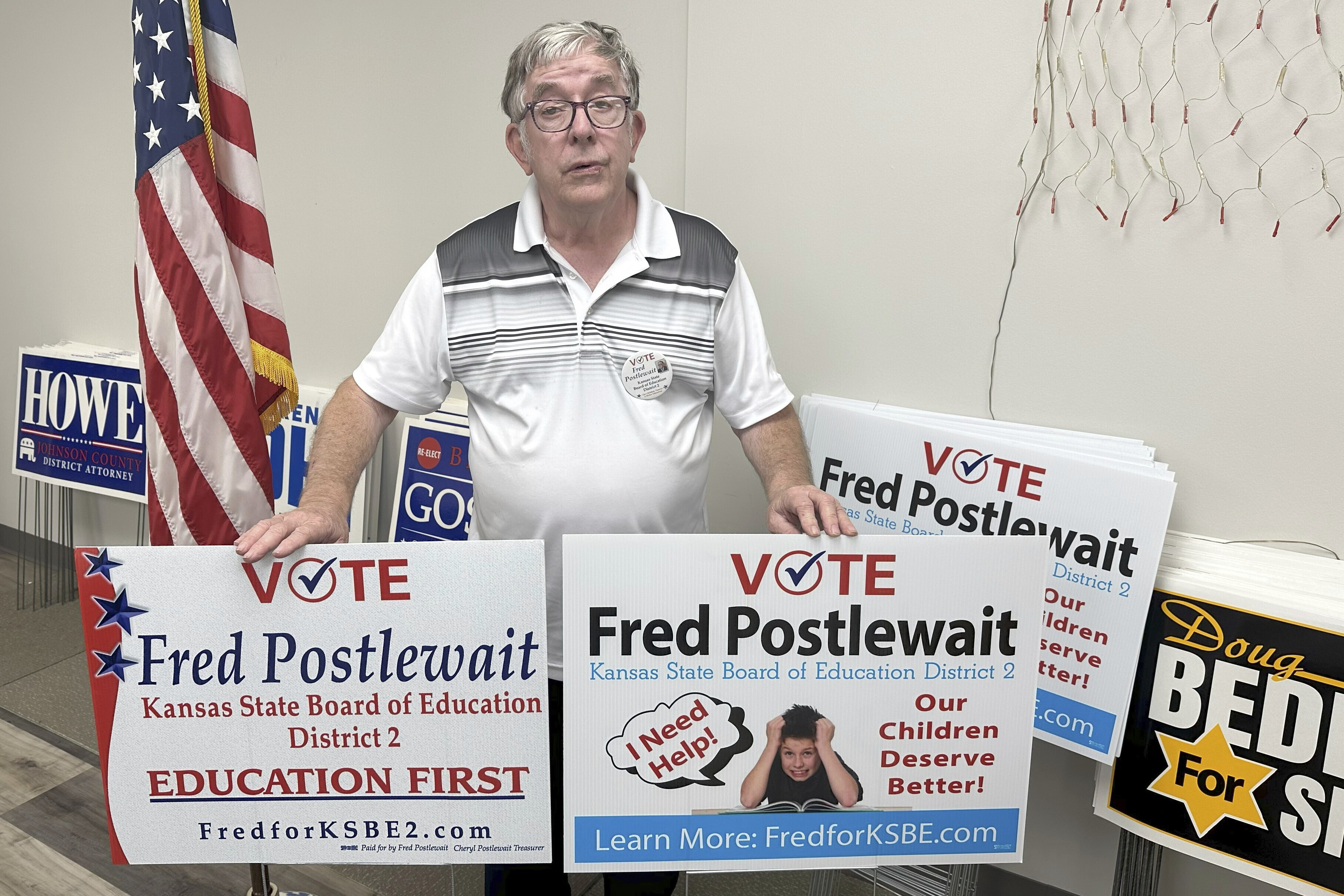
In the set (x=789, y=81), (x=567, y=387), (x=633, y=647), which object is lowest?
(x=633, y=647)

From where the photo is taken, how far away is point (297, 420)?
287 centimetres

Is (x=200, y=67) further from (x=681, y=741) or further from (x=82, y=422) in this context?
(x=82, y=422)

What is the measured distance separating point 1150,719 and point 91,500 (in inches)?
158

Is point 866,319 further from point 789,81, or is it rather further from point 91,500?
point 91,500

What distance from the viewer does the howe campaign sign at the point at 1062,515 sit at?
1.45 m

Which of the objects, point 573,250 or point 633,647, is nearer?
point 633,647

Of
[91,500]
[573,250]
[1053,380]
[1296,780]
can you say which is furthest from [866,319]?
[91,500]

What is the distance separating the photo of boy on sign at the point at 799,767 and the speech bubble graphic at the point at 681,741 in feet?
0.12

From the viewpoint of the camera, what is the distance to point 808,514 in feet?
3.83

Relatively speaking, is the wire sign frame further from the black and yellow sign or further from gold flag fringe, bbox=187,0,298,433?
gold flag fringe, bbox=187,0,298,433

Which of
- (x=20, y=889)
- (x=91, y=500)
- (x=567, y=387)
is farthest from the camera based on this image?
(x=91, y=500)

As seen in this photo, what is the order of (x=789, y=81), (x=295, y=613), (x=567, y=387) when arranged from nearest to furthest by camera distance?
(x=295, y=613) < (x=567, y=387) < (x=789, y=81)

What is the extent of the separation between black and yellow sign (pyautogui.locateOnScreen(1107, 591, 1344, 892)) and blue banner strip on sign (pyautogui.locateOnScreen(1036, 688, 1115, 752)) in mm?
68

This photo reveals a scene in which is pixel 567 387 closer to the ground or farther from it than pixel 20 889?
farther from it
